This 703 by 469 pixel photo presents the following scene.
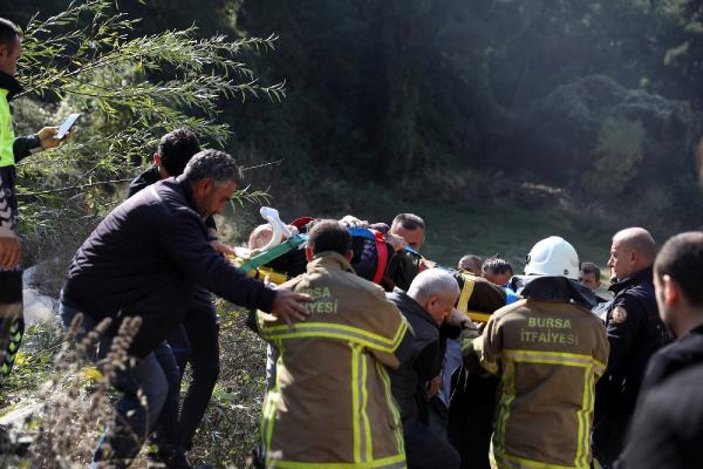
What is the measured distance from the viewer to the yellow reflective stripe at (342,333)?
13.0 ft

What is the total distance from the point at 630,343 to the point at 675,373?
2.72 m

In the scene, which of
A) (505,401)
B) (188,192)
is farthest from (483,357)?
(188,192)

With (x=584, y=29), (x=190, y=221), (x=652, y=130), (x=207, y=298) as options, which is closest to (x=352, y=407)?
(x=190, y=221)

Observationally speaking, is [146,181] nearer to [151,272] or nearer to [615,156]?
[151,272]

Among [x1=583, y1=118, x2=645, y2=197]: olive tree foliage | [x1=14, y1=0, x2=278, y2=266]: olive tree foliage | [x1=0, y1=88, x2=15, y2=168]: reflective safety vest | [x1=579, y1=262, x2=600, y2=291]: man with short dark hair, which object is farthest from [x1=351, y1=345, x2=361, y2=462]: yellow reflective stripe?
[x1=583, y1=118, x2=645, y2=197]: olive tree foliage

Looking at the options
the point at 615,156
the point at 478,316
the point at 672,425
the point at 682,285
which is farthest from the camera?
the point at 615,156

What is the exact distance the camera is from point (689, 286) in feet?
9.20

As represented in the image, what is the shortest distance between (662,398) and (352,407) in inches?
70.4

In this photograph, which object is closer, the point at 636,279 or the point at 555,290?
the point at 555,290

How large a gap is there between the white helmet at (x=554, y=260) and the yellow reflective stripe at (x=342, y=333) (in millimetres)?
1056

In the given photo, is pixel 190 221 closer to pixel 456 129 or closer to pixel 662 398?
pixel 662 398

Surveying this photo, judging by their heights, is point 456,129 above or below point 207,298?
below

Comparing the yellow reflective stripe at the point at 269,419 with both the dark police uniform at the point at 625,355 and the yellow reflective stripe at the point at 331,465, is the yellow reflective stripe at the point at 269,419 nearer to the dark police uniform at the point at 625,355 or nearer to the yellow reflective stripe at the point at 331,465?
the yellow reflective stripe at the point at 331,465

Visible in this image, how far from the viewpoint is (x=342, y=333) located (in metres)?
3.97
